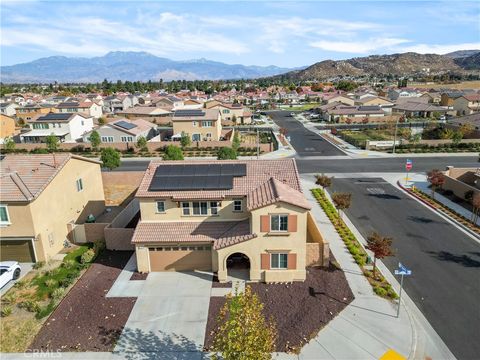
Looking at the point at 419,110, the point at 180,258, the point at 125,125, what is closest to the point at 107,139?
the point at 125,125

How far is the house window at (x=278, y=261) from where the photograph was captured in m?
22.8

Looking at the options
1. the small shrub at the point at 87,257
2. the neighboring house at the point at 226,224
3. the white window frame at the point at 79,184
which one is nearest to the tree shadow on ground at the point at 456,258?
the neighboring house at the point at 226,224

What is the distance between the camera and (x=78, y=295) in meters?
22.4

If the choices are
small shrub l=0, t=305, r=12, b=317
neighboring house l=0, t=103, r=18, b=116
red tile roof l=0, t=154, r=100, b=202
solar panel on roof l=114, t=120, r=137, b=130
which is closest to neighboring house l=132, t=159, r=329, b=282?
small shrub l=0, t=305, r=12, b=317

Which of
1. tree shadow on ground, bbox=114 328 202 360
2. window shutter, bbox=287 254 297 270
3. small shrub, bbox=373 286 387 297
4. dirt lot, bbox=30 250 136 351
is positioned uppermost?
window shutter, bbox=287 254 297 270

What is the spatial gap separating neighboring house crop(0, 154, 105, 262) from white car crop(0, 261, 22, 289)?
5.39ft

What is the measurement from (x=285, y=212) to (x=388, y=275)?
874 centimetres

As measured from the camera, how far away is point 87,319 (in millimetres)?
20094

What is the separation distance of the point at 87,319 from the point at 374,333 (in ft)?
52.0

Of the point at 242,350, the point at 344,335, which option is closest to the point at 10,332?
the point at 242,350

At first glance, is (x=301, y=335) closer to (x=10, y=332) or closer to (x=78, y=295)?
(x=78, y=295)

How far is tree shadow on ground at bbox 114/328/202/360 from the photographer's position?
56.6ft

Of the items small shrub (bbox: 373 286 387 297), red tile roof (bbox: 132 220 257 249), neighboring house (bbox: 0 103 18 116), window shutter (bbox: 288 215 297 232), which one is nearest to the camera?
small shrub (bbox: 373 286 387 297)

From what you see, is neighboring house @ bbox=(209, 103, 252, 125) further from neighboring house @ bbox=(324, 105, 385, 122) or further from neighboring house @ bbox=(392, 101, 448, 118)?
neighboring house @ bbox=(392, 101, 448, 118)
